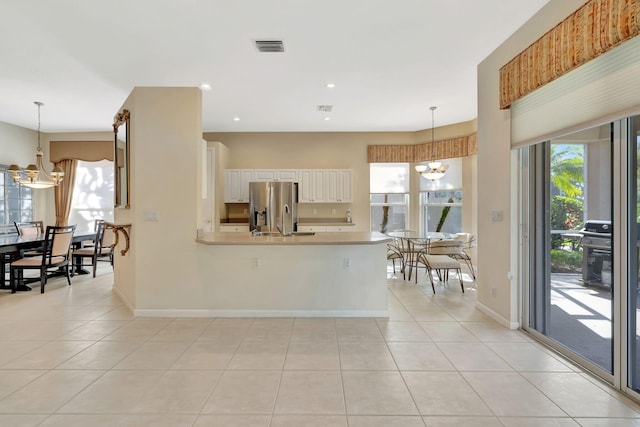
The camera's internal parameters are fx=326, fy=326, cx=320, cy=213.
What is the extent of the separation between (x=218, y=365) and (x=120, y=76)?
3492 millimetres

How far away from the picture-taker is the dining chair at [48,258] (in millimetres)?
4691

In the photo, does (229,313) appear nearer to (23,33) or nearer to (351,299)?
(351,299)

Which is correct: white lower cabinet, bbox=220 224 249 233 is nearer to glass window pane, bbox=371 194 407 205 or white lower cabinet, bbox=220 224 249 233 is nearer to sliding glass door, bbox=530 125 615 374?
glass window pane, bbox=371 194 407 205

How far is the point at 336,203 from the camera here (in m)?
7.05

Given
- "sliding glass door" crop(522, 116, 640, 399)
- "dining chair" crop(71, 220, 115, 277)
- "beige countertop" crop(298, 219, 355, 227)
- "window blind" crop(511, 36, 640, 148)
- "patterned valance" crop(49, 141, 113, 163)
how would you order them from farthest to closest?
"patterned valance" crop(49, 141, 113, 163)
"beige countertop" crop(298, 219, 355, 227)
"dining chair" crop(71, 220, 115, 277)
"sliding glass door" crop(522, 116, 640, 399)
"window blind" crop(511, 36, 640, 148)

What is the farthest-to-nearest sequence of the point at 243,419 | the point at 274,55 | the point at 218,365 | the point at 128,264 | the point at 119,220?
the point at 119,220 → the point at 128,264 → the point at 274,55 → the point at 218,365 → the point at 243,419

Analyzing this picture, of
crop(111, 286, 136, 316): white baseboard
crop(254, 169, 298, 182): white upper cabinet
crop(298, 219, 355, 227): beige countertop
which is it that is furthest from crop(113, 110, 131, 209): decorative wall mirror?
crop(298, 219, 355, 227): beige countertop

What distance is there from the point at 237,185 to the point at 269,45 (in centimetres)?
388

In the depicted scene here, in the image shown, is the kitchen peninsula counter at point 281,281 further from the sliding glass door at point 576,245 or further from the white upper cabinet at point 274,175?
the white upper cabinet at point 274,175

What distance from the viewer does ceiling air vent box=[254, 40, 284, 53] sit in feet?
10.4

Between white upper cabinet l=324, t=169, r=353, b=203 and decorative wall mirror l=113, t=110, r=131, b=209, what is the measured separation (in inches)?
145

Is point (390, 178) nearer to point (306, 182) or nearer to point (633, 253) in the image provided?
point (306, 182)

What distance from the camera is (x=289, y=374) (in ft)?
7.89

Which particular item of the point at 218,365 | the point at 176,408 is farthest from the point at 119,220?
the point at 176,408
